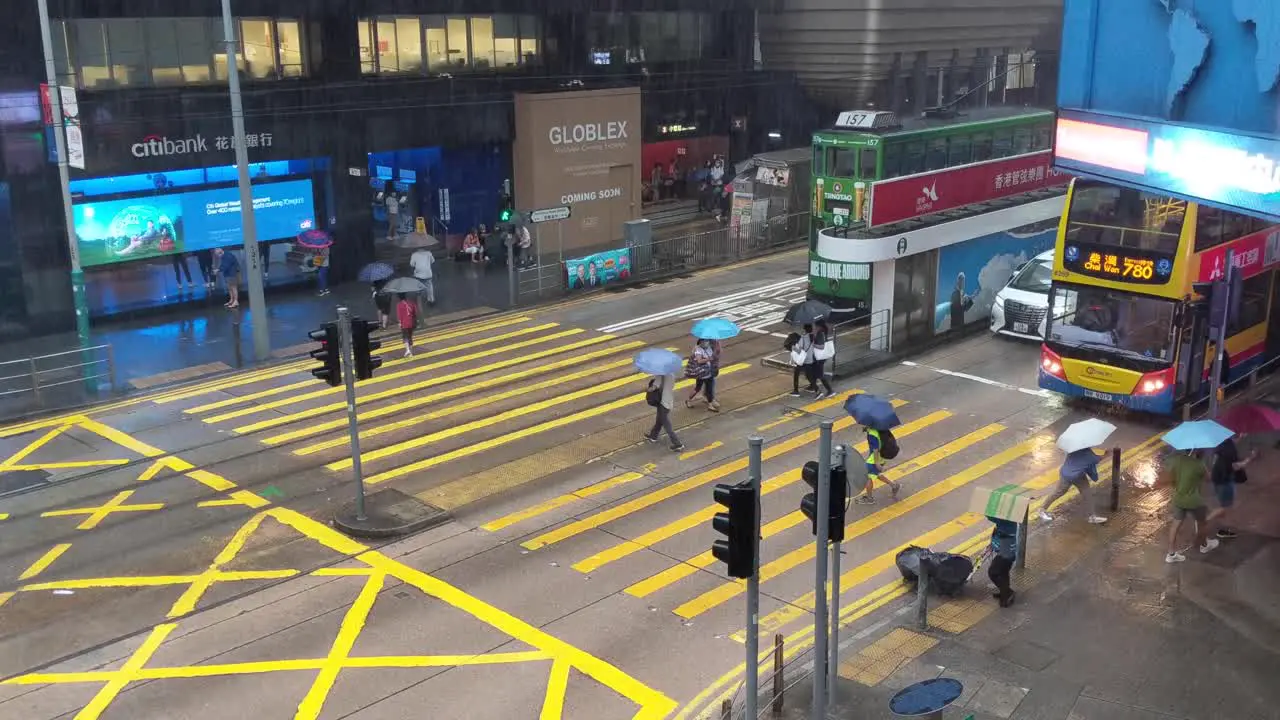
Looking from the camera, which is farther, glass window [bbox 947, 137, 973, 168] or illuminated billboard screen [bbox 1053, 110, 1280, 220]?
glass window [bbox 947, 137, 973, 168]

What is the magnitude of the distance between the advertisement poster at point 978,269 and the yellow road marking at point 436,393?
6.10 m

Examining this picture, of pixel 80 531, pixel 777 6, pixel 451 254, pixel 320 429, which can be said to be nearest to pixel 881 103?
pixel 777 6

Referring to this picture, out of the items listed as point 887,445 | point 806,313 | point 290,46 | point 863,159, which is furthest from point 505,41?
point 887,445

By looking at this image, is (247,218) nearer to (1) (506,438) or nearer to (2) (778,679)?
(1) (506,438)

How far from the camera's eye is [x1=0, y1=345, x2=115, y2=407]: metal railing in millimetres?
21497

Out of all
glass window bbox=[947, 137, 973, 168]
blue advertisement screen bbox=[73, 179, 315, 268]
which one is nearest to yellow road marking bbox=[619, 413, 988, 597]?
glass window bbox=[947, 137, 973, 168]

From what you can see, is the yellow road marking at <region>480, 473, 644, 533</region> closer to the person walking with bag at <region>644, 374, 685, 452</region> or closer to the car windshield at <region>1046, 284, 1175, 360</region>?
the person walking with bag at <region>644, 374, 685, 452</region>

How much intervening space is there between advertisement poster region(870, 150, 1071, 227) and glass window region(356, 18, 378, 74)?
1427cm

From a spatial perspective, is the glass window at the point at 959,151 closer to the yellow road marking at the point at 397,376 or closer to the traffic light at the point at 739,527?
the yellow road marking at the point at 397,376

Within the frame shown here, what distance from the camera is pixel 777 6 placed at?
131ft

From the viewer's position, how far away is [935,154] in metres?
26.3

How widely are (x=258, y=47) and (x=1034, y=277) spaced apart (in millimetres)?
17898

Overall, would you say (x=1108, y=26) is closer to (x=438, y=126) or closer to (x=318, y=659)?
(x=318, y=659)

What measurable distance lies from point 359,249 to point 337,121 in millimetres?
3234
